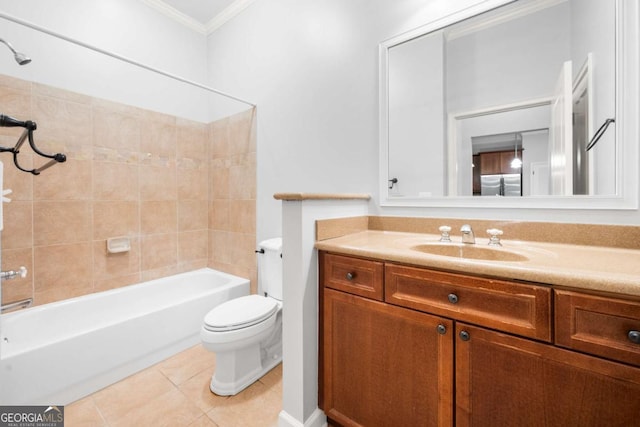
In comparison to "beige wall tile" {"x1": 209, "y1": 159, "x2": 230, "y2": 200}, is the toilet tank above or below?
below

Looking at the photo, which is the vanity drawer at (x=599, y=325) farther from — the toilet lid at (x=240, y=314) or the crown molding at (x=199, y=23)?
the crown molding at (x=199, y=23)

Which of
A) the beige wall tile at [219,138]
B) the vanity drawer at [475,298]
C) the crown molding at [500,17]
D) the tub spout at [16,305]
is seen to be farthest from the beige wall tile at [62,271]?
the crown molding at [500,17]

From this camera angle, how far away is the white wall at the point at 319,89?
58.7 inches

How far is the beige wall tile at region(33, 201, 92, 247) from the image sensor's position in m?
1.82

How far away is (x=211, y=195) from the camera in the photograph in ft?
9.03

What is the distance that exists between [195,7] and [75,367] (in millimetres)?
2854

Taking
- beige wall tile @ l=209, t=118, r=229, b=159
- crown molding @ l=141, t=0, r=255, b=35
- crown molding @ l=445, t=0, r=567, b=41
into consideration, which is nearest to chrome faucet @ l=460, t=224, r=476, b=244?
crown molding @ l=445, t=0, r=567, b=41

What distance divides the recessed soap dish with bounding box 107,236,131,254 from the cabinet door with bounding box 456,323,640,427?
240cm

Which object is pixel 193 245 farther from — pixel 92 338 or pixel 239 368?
pixel 239 368

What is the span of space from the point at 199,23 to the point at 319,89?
68.6 inches

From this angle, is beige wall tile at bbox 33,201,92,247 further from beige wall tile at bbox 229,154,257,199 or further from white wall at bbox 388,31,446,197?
white wall at bbox 388,31,446,197

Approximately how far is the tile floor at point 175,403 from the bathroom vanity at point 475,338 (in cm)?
44

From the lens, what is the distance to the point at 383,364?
1030 mm

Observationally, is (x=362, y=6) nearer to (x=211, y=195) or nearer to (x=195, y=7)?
(x=195, y=7)
